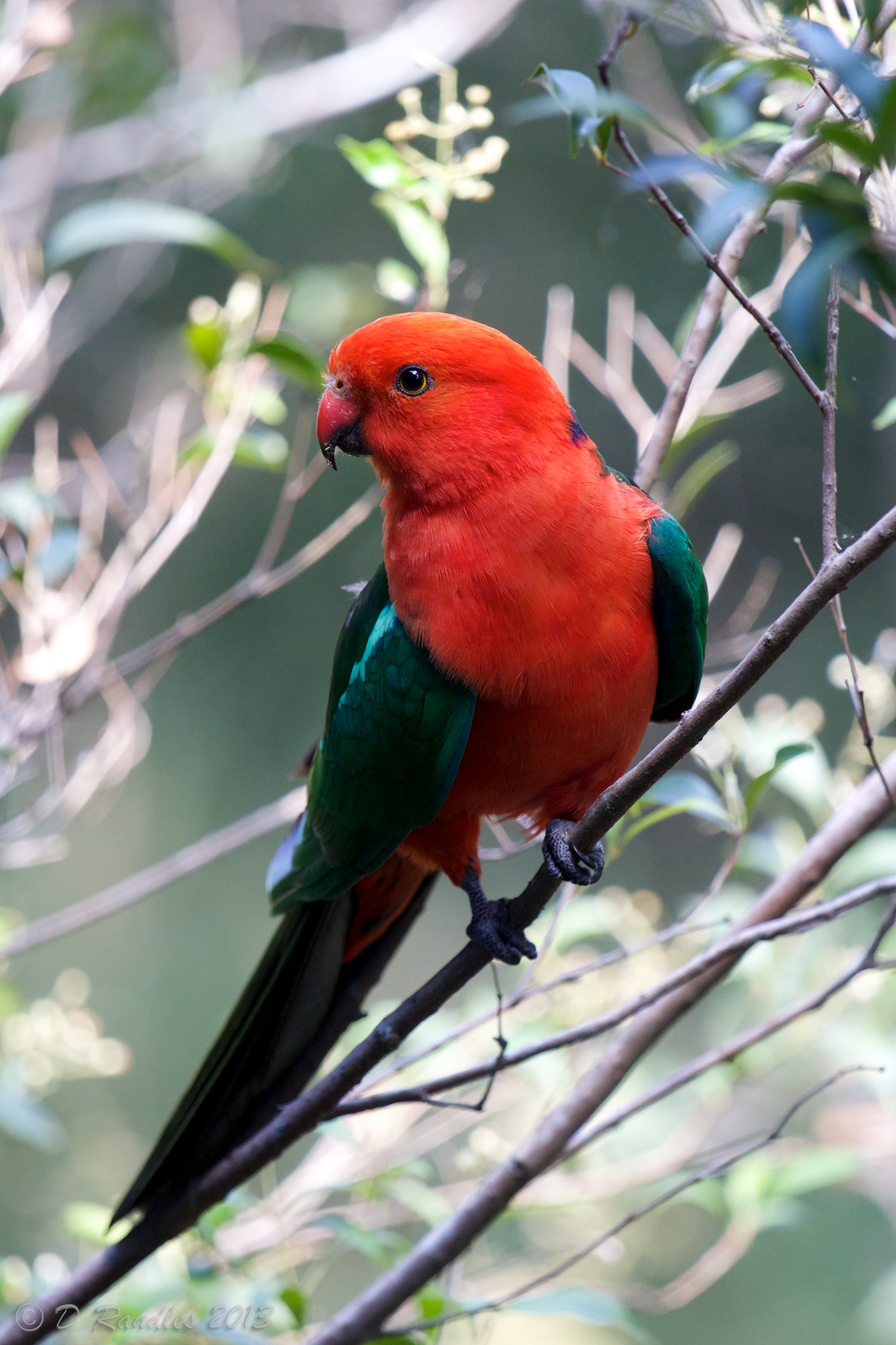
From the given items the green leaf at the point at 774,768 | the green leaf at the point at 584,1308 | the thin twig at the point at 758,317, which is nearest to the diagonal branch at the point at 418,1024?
the green leaf at the point at 774,768

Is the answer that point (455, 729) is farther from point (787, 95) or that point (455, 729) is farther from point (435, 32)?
point (435, 32)

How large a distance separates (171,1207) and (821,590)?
1183 mm

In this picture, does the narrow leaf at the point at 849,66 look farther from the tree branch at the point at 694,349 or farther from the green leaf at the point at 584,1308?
the green leaf at the point at 584,1308

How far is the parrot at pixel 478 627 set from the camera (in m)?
1.39

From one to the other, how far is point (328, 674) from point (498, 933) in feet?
9.49

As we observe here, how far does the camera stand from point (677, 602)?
1.49 meters

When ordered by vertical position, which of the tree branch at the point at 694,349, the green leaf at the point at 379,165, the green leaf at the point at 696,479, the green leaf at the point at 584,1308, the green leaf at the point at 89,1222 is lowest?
the green leaf at the point at 584,1308

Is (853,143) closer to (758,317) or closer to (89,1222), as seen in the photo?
(758,317)

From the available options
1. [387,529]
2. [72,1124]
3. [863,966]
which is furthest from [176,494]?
[72,1124]

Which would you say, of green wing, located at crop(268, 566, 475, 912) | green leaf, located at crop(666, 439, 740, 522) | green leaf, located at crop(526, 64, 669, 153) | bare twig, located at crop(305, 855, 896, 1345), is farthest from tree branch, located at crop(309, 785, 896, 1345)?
green leaf, located at crop(526, 64, 669, 153)

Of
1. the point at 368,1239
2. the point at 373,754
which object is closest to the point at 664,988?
the point at 373,754

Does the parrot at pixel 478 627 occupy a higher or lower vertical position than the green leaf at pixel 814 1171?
higher

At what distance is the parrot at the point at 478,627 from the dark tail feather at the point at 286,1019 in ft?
0.03

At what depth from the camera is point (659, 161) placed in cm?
84
